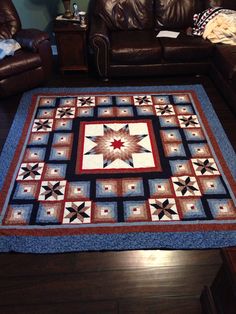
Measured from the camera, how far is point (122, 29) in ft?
11.6

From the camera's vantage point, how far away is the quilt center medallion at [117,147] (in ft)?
7.64

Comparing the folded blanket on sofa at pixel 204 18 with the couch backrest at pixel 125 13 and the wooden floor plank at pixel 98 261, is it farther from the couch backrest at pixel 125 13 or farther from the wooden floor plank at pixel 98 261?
the wooden floor plank at pixel 98 261

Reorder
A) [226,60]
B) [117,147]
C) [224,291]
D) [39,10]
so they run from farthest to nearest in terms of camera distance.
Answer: [39,10], [226,60], [117,147], [224,291]

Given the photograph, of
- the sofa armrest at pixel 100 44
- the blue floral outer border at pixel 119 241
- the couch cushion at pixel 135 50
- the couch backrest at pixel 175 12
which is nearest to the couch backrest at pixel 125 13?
the couch backrest at pixel 175 12

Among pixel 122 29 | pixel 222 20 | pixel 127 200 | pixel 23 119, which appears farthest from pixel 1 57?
pixel 222 20

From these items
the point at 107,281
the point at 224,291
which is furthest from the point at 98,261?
the point at 224,291

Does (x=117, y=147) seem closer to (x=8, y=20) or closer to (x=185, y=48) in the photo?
(x=185, y=48)

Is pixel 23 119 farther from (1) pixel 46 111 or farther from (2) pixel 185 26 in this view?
(2) pixel 185 26

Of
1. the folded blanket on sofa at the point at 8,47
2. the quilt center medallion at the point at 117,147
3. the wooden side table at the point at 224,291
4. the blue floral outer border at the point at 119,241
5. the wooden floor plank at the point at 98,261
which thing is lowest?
the wooden side table at the point at 224,291

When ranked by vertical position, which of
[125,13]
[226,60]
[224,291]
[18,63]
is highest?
[125,13]

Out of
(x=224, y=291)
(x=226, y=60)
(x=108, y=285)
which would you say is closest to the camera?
(x=224, y=291)

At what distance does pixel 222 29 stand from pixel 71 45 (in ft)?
5.49

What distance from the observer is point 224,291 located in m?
1.26

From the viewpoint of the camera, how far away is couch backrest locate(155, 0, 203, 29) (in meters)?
3.47
